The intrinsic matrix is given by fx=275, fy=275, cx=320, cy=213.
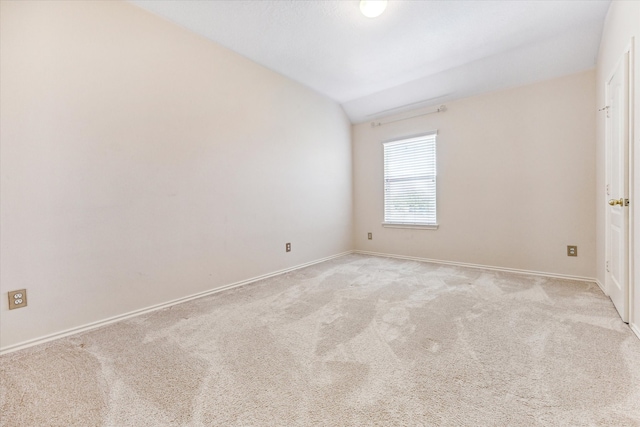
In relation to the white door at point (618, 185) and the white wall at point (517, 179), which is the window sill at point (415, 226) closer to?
the white wall at point (517, 179)

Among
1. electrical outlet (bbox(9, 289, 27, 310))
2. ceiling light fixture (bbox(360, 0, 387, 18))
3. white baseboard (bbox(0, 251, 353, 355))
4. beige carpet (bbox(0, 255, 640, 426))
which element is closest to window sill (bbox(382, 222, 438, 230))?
beige carpet (bbox(0, 255, 640, 426))

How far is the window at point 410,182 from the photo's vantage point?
4.02 m

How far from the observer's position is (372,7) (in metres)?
2.21

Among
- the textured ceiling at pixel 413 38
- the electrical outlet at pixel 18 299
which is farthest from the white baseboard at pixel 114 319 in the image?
the textured ceiling at pixel 413 38

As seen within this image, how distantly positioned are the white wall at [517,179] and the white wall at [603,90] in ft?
0.62

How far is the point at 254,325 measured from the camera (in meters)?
2.02

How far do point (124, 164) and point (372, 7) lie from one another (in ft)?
7.73

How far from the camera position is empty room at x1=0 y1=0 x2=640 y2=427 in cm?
132

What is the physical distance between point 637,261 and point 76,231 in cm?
374

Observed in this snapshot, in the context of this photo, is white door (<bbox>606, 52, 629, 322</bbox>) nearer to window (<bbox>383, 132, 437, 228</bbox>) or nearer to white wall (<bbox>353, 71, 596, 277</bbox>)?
white wall (<bbox>353, 71, 596, 277</bbox>)

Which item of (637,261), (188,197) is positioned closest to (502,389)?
(637,261)

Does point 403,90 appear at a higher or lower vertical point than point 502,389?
higher

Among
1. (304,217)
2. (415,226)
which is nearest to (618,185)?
(415,226)

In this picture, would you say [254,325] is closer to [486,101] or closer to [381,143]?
[381,143]
